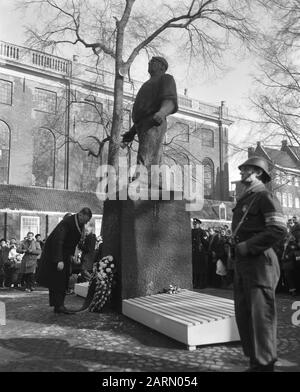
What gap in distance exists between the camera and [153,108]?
7.59 meters

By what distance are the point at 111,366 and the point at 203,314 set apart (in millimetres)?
1424

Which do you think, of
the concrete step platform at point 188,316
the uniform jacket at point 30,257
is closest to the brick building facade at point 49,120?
the uniform jacket at point 30,257

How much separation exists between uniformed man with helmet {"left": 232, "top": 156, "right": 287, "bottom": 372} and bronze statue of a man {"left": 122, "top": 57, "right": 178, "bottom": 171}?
3647 mm

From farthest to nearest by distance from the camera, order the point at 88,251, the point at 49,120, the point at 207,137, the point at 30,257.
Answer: the point at 207,137 → the point at 49,120 → the point at 30,257 → the point at 88,251

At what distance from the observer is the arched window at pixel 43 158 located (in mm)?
30561

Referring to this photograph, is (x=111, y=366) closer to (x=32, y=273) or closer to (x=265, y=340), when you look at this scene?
(x=265, y=340)

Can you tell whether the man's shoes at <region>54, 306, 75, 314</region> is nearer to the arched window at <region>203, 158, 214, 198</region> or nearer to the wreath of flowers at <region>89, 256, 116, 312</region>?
the wreath of flowers at <region>89, 256, 116, 312</region>

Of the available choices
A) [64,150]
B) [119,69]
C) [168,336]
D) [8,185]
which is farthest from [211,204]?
[168,336]

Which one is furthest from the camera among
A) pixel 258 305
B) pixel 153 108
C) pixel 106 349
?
→ pixel 153 108

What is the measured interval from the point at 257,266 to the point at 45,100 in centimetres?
2973

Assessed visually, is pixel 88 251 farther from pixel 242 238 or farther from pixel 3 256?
pixel 242 238

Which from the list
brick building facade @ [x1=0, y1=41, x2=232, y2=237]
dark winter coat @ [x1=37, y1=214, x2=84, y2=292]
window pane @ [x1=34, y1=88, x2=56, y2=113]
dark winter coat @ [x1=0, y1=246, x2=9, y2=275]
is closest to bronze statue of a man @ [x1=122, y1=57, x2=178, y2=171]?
dark winter coat @ [x1=37, y1=214, x2=84, y2=292]

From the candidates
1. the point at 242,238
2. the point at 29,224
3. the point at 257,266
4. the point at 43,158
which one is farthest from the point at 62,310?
the point at 43,158
